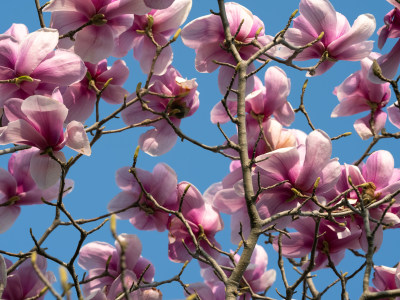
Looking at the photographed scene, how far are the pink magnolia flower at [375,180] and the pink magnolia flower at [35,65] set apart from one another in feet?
3.19

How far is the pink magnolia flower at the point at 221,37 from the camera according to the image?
6.38 ft

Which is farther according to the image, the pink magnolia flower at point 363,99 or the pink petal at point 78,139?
the pink magnolia flower at point 363,99

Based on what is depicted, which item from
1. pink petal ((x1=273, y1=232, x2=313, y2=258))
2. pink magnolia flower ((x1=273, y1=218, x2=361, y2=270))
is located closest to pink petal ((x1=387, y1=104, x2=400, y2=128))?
pink magnolia flower ((x1=273, y1=218, x2=361, y2=270))

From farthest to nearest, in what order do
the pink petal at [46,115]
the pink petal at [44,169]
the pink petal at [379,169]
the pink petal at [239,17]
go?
1. the pink petal at [239,17]
2. the pink petal at [379,169]
3. the pink petal at [44,169]
4. the pink petal at [46,115]

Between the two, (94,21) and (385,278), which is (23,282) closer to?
(94,21)

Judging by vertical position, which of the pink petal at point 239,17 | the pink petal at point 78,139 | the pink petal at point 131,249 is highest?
the pink petal at point 239,17

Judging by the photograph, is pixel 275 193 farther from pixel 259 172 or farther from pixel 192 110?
pixel 192 110

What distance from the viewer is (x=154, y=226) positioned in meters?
2.01

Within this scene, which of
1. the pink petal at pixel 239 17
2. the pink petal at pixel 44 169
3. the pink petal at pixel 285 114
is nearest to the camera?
the pink petal at pixel 44 169

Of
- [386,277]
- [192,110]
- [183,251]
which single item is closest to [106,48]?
[192,110]

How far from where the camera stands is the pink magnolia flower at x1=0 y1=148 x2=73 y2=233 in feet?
5.83

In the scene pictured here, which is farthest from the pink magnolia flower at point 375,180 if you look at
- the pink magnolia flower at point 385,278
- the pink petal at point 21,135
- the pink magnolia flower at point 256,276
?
the pink petal at point 21,135

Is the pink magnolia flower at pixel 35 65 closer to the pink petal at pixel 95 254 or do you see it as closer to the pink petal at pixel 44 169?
the pink petal at pixel 44 169

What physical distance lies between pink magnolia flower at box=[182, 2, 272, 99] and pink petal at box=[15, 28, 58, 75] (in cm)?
54
